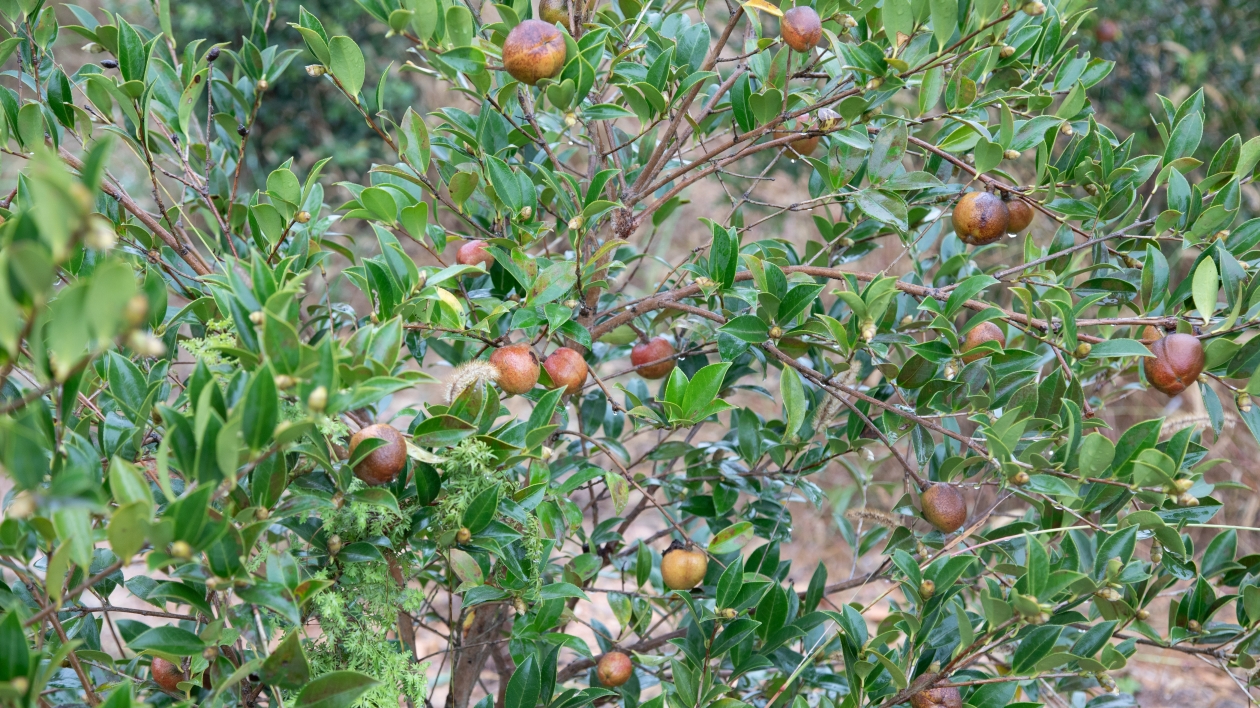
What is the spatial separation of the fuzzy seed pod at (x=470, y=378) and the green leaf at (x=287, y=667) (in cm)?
28

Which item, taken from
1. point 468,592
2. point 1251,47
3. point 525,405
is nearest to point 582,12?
point 468,592

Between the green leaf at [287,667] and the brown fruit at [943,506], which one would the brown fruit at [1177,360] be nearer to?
the brown fruit at [943,506]

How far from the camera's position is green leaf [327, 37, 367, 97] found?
3.30ft

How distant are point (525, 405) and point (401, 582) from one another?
214cm

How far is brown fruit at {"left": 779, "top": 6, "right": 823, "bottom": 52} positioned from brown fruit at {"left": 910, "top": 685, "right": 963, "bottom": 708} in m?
0.71

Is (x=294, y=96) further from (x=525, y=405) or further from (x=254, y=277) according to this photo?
(x=254, y=277)

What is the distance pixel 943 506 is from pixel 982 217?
0.34 m

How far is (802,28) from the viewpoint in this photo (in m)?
0.95

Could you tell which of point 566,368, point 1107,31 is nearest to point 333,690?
point 566,368

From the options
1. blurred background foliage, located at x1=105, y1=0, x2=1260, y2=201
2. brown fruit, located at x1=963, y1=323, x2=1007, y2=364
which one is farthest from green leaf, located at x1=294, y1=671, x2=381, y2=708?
blurred background foliage, located at x1=105, y1=0, x2=1260, y2=201

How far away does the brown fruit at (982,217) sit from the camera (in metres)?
1.03

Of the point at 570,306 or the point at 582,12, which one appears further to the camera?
the point at 582,12

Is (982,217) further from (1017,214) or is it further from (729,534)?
(729,534)

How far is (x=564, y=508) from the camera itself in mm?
1044
